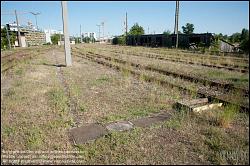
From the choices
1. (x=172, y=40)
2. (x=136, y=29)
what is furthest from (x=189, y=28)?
(x=172, y=40)

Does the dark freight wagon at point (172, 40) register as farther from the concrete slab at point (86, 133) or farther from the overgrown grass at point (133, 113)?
the concrete slab at point (86, 133)


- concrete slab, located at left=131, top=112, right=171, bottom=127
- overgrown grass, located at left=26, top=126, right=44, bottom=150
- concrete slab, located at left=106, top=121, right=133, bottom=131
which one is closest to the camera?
overgrown grass, located at left=26, top=126, right=44, bottom=150

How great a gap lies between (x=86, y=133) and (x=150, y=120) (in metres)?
1.62

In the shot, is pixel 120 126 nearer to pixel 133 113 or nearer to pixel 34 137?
pixel 133 113

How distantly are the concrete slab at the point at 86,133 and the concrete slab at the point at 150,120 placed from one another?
84 centimetres

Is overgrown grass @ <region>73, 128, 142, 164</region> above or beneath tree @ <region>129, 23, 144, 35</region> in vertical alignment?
beneath

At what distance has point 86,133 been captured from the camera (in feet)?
15.3

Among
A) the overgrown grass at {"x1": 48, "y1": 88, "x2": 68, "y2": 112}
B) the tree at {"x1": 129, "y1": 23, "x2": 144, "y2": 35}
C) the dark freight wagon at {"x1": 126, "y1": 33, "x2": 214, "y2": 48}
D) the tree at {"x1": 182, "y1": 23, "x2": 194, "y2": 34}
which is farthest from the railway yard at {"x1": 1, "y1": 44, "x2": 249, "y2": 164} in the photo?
the tree at {"x1": 182, "y1": 23, "x2": 194, "y2": 34}

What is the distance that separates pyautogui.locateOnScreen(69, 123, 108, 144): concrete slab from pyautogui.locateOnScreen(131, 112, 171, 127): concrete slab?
0.84 m

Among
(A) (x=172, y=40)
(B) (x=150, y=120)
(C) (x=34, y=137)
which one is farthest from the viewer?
(A) (x=172, y=40)

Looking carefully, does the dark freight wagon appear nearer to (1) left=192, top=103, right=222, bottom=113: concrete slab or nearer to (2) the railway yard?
(2) the railway yard

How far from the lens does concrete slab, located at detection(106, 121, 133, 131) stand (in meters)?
4.86

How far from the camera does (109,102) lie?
6762mm

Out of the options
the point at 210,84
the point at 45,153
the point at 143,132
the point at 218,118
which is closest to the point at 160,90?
the point at 210,84
